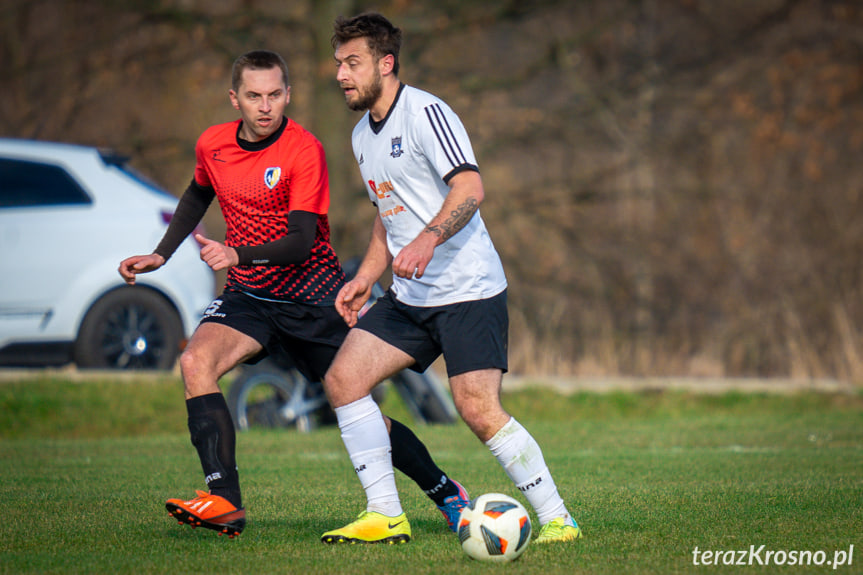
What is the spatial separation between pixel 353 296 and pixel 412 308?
33cm

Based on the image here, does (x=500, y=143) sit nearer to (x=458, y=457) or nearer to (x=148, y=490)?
(x=458, y=457)

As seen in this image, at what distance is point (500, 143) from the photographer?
1739 centimetres

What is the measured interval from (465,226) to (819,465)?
4.03m

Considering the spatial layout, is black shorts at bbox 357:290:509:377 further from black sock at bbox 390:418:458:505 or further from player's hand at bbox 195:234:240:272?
player's hand at bbox 195:234:240:272

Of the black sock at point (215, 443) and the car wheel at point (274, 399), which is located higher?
the black sock at point (215, 443)

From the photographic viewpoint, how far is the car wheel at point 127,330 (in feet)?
34.0

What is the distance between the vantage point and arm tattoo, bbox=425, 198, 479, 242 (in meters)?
4.49

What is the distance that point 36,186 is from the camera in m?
10.3

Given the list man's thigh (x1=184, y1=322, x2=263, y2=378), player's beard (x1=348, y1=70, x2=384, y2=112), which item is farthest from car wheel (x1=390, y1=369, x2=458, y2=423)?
player's beard (x1=348, y1=70, x2=384, y2=112)

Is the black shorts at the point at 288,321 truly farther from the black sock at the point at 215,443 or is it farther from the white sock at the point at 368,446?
the white sock at the point at 368,446

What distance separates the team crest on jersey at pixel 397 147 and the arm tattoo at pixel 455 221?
0.48 m

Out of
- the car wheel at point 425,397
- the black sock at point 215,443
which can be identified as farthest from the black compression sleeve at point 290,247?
the car wheel at point 425,397

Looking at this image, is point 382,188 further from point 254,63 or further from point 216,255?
point 254,63

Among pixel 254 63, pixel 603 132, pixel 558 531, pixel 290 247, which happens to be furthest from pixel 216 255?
pixel 603 132
